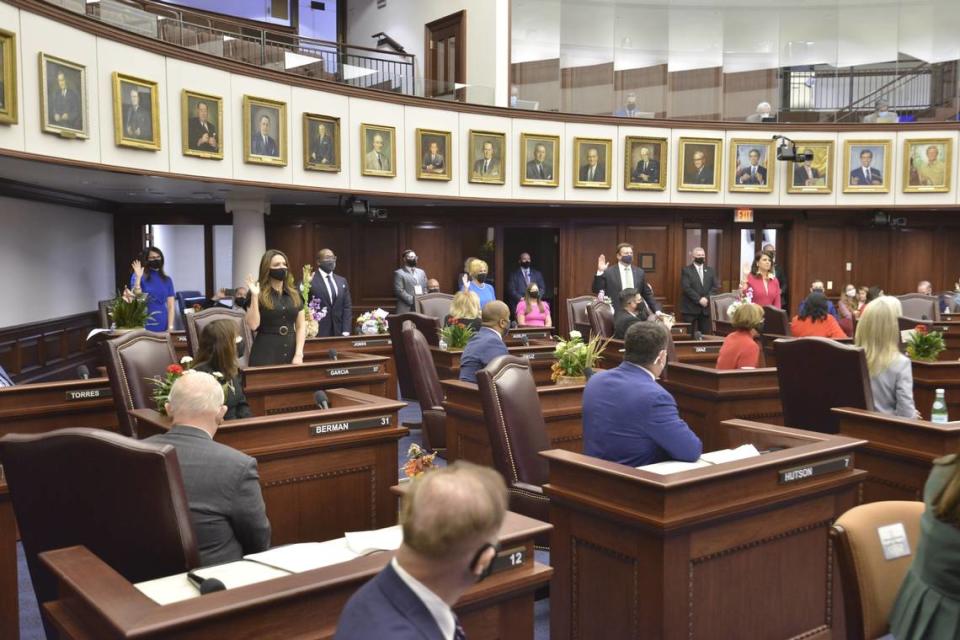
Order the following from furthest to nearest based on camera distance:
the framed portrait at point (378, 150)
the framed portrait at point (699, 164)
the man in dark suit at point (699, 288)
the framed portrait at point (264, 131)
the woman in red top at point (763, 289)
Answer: the framed portrait at point (699, 164) → the man in dark suit at point (699, 288) → the framed portrait at point (378, 150) → the woman in red top at point (763, 289) → the framed portrait at point (264, 131)

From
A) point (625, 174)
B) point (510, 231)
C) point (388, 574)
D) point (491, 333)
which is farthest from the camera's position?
point (510, 231)

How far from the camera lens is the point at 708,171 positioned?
14.6 m

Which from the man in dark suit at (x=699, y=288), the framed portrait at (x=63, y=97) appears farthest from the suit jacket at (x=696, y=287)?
the framed portrait at (x=63, y=97)

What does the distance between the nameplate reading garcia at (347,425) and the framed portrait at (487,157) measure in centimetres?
925

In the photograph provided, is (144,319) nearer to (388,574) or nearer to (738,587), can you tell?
(738,587)

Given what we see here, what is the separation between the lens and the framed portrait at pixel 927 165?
14570mm

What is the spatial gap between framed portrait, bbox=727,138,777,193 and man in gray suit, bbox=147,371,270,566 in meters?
13.3

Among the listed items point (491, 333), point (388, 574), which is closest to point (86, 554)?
point (388, 574)

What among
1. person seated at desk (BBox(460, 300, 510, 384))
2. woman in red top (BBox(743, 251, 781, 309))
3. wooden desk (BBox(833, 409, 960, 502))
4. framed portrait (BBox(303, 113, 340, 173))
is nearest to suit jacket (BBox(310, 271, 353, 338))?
framed portrait (BBox(303, 113, 340, 173))

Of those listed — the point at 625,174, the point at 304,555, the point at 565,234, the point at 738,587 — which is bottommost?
the point at 738,587

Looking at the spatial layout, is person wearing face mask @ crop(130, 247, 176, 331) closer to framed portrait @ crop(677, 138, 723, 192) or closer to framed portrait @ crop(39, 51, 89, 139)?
framed portrait @ crop(39, 51, 89, 139)

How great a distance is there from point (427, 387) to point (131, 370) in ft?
7.11

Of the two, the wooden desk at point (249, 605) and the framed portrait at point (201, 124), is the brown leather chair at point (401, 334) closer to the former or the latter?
the framed portrait at point (201, 124)

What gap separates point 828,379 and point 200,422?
357 cm
